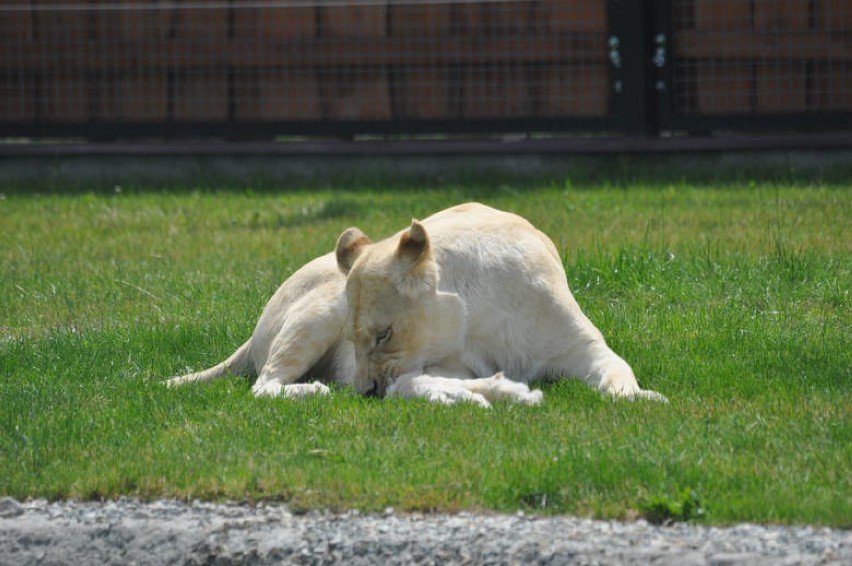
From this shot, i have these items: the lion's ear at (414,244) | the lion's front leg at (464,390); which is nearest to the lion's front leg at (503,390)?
the lion's front leg at (464,390)

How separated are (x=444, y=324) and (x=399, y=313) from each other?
0.22 m

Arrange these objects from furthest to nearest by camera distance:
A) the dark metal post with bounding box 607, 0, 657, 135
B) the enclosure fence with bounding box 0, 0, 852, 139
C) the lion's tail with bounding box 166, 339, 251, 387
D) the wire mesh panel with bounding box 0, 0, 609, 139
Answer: the wire mesh panel with bounding box 0, 0, 609, 139 < the dark metal post with bounding box 607, 0, 657, 135 < the enclosure fence with bounding box 0, 0, 852, 139 < the lion's tail with bounding box 166, 339, 251, 387

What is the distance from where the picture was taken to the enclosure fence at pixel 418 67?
12.6 m

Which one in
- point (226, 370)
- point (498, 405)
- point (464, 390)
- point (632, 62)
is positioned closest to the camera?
point (498, 405)

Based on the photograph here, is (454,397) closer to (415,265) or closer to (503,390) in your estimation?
(503,390)

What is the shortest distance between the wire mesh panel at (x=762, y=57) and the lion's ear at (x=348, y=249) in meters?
7.25

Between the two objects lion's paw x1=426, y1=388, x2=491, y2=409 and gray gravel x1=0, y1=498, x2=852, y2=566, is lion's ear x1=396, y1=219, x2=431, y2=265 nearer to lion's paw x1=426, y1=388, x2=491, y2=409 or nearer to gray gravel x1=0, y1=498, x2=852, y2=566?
lion's paw x1=426, y1=388, x2=491, y2=409

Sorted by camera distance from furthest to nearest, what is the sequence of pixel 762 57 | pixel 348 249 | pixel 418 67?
1. pixel 418 67
2. pixel 762 57
3. pixel 348 249

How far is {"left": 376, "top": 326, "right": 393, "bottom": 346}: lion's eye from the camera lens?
5.81 metres

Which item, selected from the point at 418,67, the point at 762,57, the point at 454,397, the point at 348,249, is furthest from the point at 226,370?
the point at 762,57

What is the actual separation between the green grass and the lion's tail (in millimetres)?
153

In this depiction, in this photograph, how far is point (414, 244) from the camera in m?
5.77

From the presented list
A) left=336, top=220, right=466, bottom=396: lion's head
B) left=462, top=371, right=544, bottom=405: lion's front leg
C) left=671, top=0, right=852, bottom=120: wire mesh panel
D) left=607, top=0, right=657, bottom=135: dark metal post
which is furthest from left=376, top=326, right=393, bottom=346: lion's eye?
left=671, top=0, right=852, bottom=120: wire mesh panel

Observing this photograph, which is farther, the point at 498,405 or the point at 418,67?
the point at 418,67
